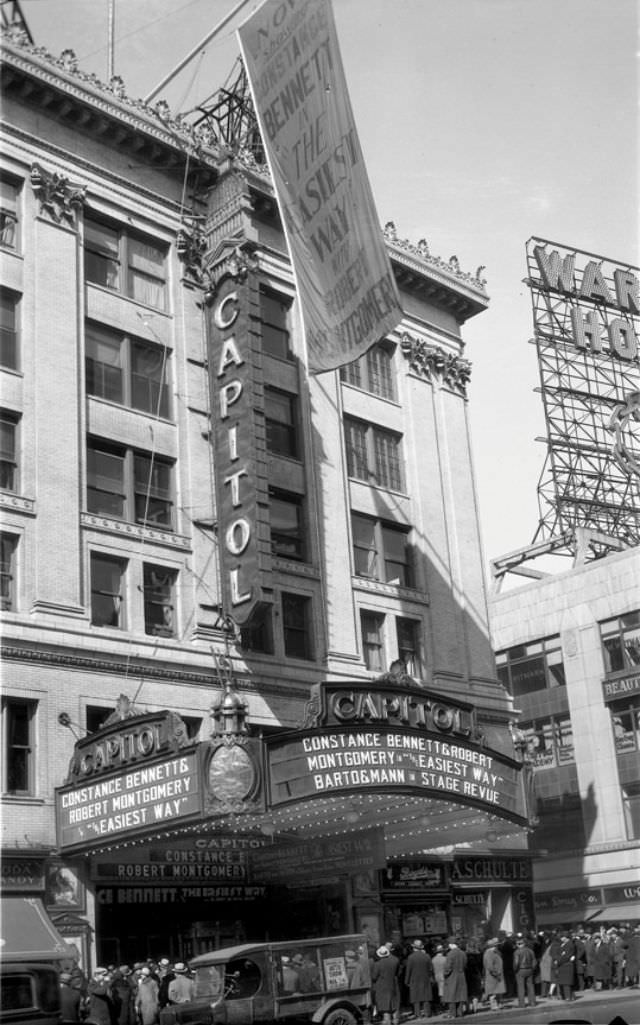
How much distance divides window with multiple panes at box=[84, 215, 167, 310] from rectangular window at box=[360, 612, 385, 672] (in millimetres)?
11725

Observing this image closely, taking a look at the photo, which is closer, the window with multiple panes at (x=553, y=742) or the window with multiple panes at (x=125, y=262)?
the window with multiple panes at (x=125, y=262)

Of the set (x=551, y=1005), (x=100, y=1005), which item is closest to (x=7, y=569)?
(x=100, y=1005)

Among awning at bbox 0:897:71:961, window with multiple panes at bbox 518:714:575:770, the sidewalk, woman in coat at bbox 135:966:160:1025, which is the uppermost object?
window with multiple panes at bbox 518:714:575:770

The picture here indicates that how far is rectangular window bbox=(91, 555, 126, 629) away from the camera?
1324 inches

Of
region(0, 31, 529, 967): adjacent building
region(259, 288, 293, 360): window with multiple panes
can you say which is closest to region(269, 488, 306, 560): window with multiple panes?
region(0, 31, 529, 967): adjacent building

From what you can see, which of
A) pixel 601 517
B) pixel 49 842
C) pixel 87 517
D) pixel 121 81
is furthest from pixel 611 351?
pixel 49 842

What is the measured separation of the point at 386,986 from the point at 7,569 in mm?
13465

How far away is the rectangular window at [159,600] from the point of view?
34.8m

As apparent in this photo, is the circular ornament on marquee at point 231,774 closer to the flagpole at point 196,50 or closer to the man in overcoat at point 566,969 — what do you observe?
the man in overcoat at point 566,969

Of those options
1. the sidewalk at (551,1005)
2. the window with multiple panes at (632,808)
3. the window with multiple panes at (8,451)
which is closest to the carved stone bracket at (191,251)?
the window with multiple panes at (8,451)

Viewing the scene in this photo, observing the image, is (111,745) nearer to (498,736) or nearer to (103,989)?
(103,989)

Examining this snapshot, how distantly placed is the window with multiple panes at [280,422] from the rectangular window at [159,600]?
6273 mm

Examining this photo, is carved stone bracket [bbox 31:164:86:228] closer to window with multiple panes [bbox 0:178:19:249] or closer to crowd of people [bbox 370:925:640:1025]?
window with multiple panes [bbox 0:178:19:249]

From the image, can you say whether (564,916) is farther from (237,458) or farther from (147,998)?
(147,998)
